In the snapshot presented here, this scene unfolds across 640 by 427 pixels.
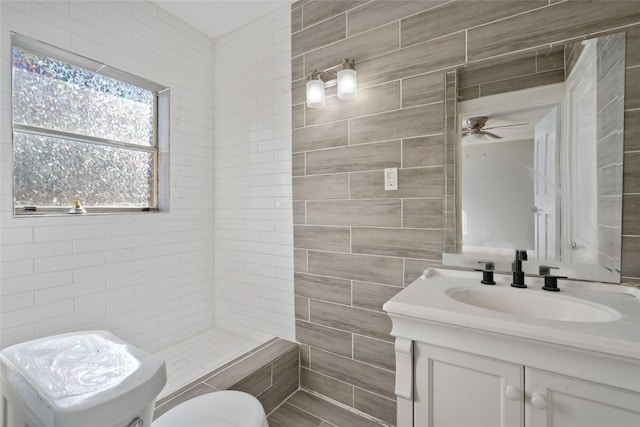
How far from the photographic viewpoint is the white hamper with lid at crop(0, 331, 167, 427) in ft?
2.91

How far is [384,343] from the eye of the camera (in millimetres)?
1727

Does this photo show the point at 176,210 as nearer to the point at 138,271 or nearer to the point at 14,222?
the point at 138,271

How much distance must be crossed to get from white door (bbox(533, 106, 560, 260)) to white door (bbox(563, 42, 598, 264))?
4 centimetres

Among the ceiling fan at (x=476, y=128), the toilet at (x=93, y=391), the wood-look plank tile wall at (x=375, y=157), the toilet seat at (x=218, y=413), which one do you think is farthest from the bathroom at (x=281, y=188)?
the toilet seat at (x=218, y=413)

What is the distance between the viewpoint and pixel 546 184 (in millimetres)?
1331

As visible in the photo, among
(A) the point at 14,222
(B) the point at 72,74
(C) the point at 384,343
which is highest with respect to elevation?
(B) the point at 72,74

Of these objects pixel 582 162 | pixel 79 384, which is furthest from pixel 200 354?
pixel 582 162

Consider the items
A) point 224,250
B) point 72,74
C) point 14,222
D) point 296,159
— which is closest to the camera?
point 14,222

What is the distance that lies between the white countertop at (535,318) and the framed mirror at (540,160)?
8 centimetres

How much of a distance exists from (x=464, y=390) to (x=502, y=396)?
0.36ft

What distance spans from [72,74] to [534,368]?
2.73 m

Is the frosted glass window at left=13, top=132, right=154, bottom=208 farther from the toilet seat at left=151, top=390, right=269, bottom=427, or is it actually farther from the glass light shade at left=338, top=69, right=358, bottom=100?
the glass light shade at left=338, top=69, right=358, bottom=100

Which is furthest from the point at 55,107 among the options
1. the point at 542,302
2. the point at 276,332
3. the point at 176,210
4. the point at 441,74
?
the point at 542,302

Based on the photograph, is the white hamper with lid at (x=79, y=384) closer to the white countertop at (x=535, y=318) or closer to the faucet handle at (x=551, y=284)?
the white countertop at (x=535, y=318)
